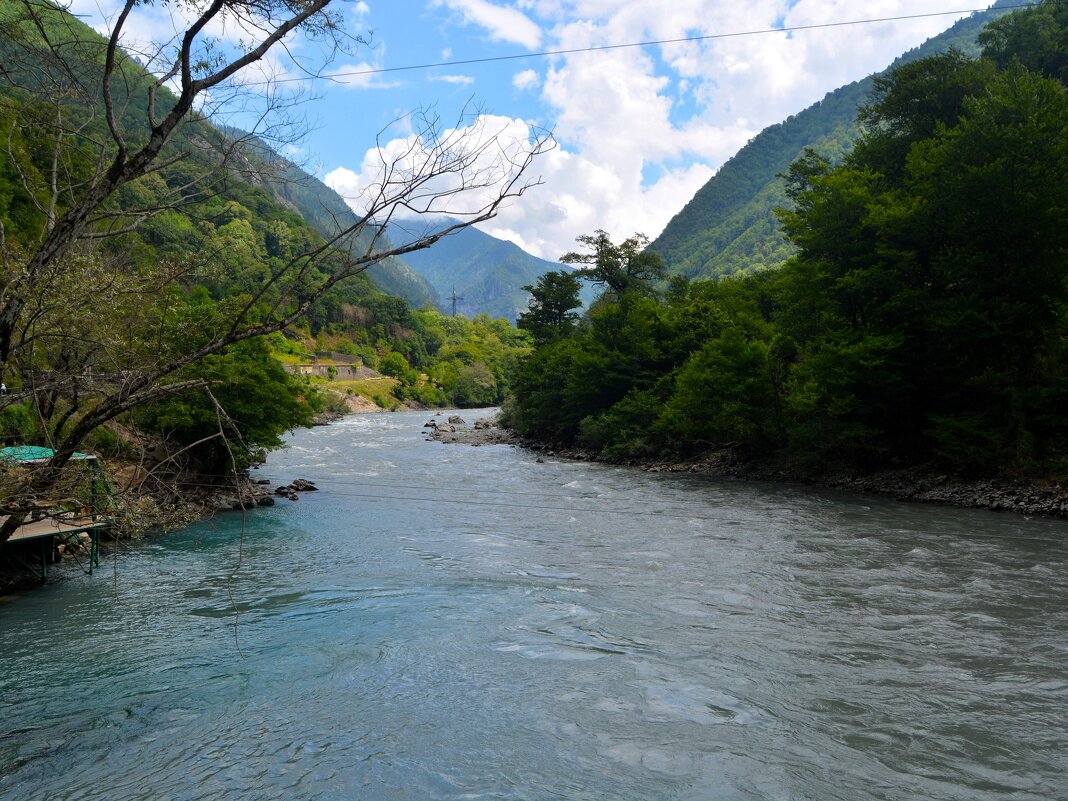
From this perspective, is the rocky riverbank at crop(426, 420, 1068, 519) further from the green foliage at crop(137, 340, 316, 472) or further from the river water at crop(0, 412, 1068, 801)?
the green foliage at crop(137, 340, 316, 472)

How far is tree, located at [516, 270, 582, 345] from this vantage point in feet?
188

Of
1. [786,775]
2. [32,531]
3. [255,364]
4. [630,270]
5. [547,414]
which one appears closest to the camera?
[786,775]

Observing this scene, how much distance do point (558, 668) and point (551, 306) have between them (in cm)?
5072

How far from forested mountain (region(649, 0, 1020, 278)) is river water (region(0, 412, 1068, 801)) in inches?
4065

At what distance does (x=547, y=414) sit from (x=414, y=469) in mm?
13891

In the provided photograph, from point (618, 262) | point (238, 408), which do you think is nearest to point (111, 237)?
point (238, 408)

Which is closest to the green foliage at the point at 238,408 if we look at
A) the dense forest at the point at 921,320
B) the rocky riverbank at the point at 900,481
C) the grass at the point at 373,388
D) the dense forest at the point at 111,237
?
the dense forest at the point at 111,237

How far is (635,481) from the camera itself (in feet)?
88.5

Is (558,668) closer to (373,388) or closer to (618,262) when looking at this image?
(618,262)

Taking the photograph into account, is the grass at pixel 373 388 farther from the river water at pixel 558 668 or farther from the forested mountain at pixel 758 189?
the river water at pixel 558 668

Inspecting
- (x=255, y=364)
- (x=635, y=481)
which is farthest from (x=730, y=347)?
(x=255, y=364)

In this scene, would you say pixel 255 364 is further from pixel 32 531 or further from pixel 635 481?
pixel 635 481

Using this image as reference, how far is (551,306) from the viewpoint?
58.2m

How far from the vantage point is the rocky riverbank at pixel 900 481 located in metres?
17.9
